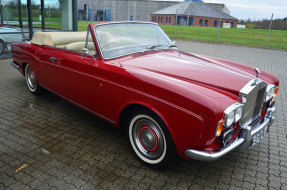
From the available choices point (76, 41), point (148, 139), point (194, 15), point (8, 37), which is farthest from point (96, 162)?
point (194, 15)

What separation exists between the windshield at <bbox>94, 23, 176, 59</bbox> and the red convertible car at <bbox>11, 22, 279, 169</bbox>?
0.5 inches

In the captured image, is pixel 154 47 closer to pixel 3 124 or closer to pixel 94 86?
pixel 94 86

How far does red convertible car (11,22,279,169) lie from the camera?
7.51ft

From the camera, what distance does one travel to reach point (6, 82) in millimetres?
6078

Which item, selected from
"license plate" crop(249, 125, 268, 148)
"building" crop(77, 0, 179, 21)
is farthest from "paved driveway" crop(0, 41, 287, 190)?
"building" crop(77, 0, 179, 21)

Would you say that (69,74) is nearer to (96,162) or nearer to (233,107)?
(96,162)

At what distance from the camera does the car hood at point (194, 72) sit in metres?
2.57

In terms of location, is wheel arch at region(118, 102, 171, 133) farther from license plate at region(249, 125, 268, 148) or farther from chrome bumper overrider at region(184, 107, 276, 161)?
license plate at region(249, 125, 268, 148)

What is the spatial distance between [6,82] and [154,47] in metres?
4.41

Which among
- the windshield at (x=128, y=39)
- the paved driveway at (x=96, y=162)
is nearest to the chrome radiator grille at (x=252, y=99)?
the paved driveway at (x=96, y=162)

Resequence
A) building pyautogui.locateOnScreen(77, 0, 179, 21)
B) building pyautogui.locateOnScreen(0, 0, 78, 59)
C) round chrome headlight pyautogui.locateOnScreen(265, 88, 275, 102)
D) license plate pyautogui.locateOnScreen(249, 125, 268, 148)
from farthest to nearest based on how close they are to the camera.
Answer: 1. building pyautogui.locateOnScreen(77, 0, 179, 21)
2. building pyautogui.locateOnScreen(0, 0, 78, 59)
3. round chrome headlight pyautogui.locateOnScreen(265, 88, 275, 102)
4. license plate pyautogui.locateOnScreen(249, 125, 268, 148)

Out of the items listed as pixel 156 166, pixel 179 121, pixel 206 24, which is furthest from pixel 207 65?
pixel 206 24

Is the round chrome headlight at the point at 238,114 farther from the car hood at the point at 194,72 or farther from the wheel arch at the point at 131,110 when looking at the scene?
the wheel arch at the point at 131,110

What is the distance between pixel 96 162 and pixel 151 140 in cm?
76
